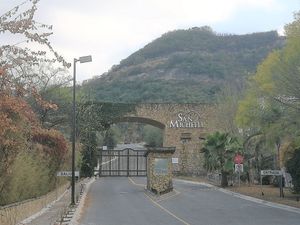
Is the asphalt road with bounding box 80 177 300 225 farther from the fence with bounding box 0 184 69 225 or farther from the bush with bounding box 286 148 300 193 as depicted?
the bush with bounding box 286 148 300 193

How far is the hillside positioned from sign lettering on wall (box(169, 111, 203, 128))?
16.9 metres

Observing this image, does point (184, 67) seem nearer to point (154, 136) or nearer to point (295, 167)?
point (154, 136)

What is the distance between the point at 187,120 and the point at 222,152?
766 inches

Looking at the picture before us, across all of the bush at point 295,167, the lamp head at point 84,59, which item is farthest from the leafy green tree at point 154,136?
the lamp head at point 84,59

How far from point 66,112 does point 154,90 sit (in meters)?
51.1

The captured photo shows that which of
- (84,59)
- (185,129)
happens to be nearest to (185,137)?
(185,129)

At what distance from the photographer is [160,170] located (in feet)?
139

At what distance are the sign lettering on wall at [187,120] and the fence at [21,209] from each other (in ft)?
119

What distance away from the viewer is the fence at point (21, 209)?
1581cm

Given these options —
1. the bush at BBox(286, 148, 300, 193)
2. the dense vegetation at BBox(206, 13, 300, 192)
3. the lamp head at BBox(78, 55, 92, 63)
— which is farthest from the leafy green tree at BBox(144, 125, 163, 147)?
the lamp head at BBox(78, 55, 92, 63)

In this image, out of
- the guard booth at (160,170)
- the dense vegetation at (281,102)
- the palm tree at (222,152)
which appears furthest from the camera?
the palm tree at (222,152)

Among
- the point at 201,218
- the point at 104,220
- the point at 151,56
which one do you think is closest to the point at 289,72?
the point at 201,218

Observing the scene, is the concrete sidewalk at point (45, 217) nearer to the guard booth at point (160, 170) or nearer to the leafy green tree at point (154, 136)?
the guard booth at point (160, 170)

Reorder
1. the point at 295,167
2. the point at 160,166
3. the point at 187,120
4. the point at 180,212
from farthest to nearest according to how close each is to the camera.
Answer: the point at 187,120, the point at 160,166, the point at 295,167, the point at 180,212
